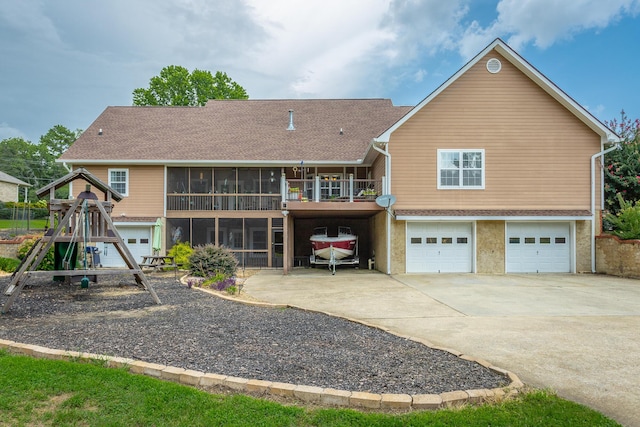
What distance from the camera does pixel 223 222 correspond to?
19672 millimetres

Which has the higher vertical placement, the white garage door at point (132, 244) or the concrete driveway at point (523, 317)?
the white garage door at point (132, 244)

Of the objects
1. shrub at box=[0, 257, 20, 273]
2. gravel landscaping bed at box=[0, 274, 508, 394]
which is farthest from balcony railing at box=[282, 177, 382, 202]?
shrub at box=[0, 257, 20, 273]

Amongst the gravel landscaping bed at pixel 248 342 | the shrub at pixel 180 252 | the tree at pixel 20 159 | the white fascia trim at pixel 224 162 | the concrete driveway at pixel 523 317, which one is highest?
the tree at pixel 20 159

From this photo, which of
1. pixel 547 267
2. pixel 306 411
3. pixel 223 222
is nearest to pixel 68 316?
pixel 306 411

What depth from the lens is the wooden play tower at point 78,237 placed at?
322 inches

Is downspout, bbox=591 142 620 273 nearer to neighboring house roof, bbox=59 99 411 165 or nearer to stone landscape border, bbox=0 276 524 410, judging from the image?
neighboring house roof, bbox=59 99 411 165

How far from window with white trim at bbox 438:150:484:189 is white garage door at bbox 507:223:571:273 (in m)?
2.32

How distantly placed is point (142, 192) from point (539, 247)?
17.8 m

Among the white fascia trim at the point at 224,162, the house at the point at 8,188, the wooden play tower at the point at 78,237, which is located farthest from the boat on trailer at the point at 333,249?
the house at the point at 8,188

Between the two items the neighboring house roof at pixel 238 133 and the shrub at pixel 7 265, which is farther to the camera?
the neighboring house roof at pixel 238 133

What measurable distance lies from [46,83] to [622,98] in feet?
129

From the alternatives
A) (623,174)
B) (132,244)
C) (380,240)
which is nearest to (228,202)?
(132,244)

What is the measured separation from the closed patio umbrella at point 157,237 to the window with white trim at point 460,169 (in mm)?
12664

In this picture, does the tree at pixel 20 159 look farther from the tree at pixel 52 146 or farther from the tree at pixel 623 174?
the tree at pixel 623 174
